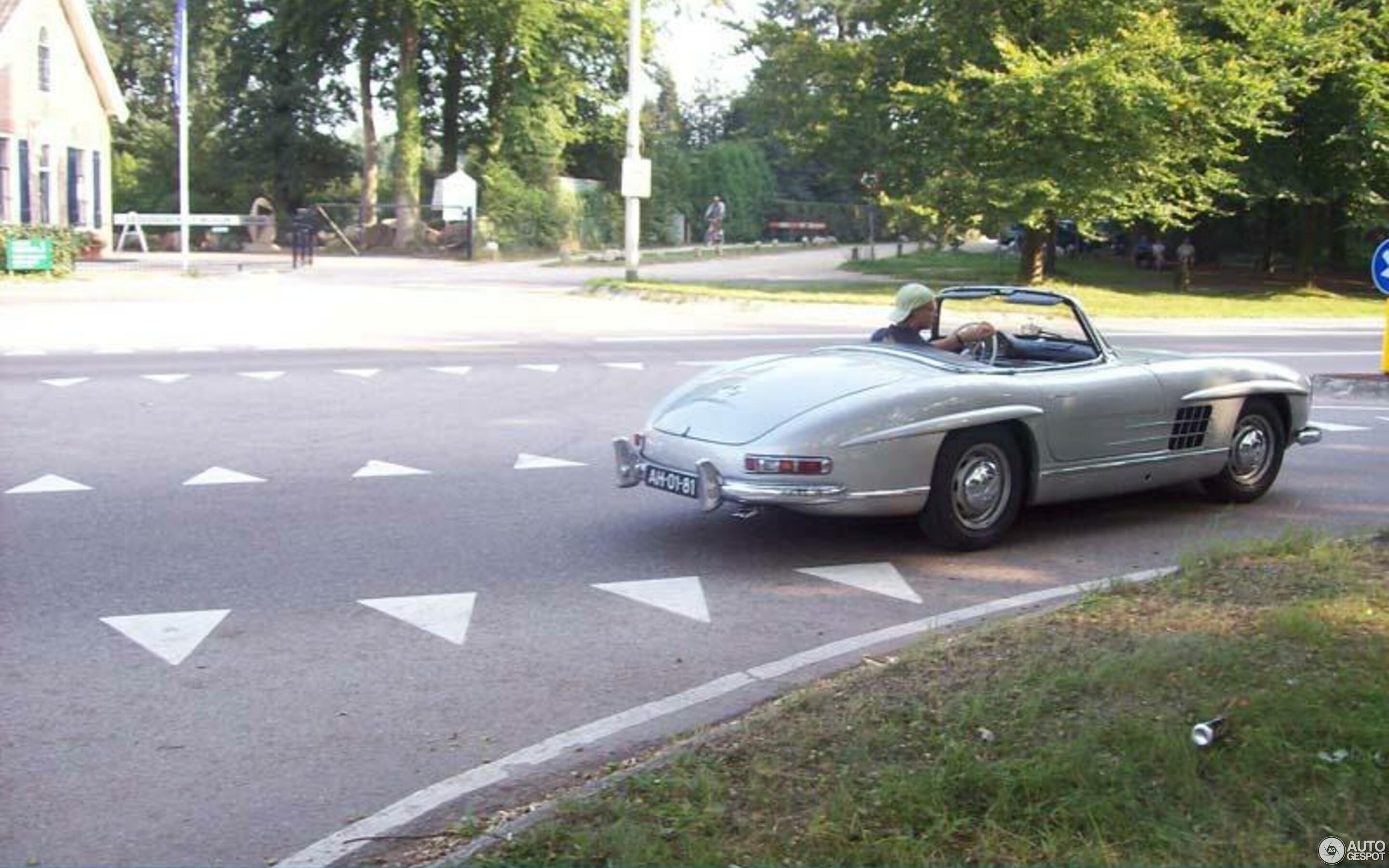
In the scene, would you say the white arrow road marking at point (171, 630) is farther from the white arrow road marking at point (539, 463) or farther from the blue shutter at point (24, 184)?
the blue shutter at point (24, 184)

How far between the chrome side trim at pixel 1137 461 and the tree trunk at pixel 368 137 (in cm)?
4076

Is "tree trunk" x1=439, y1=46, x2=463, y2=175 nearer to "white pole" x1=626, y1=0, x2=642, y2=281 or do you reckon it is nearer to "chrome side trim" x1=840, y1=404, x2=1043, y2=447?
"white pole" x1=626, y1=0, x2=642, y2=281

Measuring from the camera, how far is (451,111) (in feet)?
166

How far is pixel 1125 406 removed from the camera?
27.2 feet

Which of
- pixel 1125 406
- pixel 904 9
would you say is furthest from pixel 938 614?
pixel 904 9

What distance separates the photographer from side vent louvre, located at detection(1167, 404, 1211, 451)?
858 cm

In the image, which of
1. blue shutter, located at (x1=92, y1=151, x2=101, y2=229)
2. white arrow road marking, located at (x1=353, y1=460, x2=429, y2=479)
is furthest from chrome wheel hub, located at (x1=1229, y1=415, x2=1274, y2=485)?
blue shutter, located at (x1=92, y1=151, x2=101, y2=229)

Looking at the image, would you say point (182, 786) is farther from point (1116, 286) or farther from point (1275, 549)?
point (1116, 286)

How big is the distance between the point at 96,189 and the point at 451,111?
1298cm

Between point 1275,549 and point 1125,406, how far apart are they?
148 centimetres

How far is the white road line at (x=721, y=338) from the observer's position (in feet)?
65.4

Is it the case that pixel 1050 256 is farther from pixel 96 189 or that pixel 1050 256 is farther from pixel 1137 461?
pixel 1137 461

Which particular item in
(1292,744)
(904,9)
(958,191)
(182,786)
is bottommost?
(182,786)

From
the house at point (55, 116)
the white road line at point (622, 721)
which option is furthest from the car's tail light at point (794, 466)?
the house at point (55, 116)
